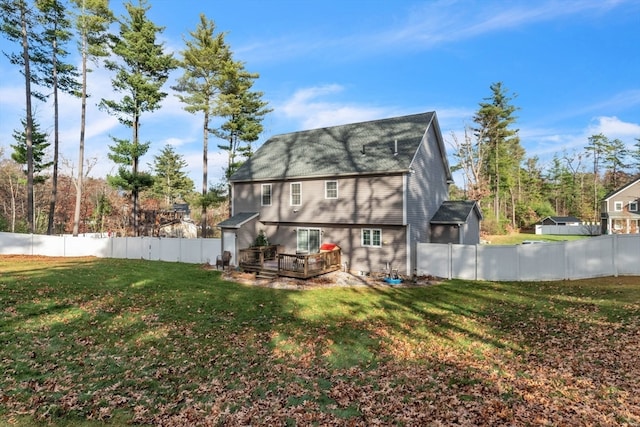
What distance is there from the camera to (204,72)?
27.9 metres

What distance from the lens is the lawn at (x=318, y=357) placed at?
214 inches

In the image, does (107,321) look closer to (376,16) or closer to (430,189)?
(430,189)

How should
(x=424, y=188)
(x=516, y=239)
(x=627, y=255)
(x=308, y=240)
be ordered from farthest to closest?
(x=516, y=239), (x=308, y=240), (x=424, y=188), (x=627, y=255)

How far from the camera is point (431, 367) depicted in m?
7.07

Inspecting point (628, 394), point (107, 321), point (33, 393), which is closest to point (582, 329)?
point (628, 394)

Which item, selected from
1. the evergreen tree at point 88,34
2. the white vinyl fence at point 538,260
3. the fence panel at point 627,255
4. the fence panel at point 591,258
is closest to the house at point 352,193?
the white vinyl fence at point 538,260

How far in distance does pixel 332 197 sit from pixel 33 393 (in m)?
14.9

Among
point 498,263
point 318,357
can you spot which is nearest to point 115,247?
point 318,357

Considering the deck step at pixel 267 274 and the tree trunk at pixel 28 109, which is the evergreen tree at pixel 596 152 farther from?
the tree trunk at pixel 28 109

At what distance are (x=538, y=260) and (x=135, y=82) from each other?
31151 millimetres

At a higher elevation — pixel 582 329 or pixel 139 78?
pixel 139 78

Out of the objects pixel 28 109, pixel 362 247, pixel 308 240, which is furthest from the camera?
pixel 28 109

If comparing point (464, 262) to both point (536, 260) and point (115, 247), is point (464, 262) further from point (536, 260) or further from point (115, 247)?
point (115, 247)

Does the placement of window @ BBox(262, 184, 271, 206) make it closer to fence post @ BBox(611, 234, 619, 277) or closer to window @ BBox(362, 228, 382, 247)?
window @ BBox(362, 228, 382, 247)
